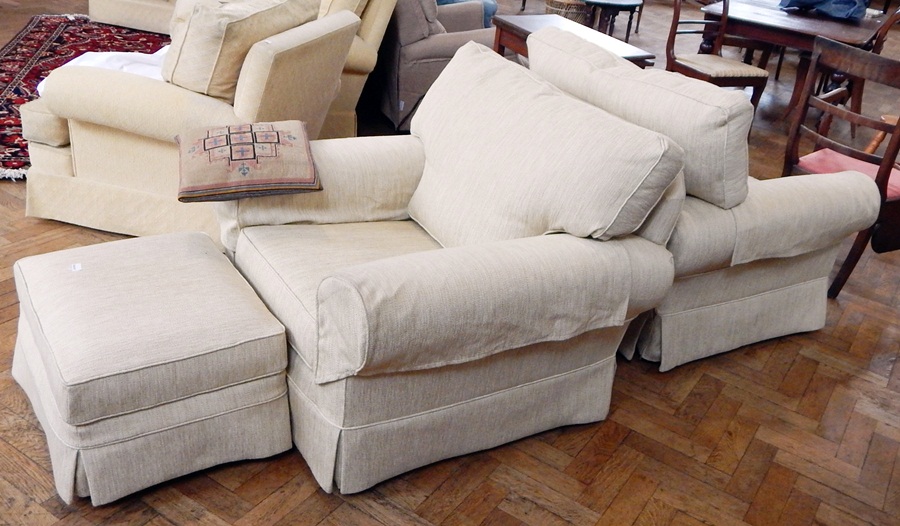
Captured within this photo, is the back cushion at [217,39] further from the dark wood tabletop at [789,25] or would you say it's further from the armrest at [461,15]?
the dark wood tabletop at [789,25]

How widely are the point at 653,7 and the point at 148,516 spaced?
7824mm

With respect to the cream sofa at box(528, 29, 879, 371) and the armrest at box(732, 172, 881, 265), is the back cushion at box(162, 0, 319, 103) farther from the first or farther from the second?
the armrest at box(732, 172, 881, 265)

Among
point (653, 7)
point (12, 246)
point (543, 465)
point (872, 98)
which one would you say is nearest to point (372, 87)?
point (12, 246)

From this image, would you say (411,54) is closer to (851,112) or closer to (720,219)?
(851,112)

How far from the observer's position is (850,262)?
10.2 ft

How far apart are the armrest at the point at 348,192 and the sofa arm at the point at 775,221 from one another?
0.81m

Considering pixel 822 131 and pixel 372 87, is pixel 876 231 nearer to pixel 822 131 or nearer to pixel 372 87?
pixel 822 131

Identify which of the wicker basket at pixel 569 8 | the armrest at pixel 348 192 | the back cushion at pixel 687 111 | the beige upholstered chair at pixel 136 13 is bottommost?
the wicker basket at pixel 569 8

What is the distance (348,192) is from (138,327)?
786 mm

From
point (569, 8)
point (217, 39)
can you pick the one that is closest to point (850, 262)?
point (217, 39)

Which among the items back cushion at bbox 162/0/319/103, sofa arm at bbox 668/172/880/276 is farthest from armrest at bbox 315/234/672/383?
back cushion at bbox 162/0/319/103

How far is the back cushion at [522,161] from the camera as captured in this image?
1.98 metres

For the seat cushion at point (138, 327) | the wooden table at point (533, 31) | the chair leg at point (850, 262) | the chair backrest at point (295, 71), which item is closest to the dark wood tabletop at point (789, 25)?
the wooden table at point (533, 31)

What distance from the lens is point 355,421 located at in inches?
74.1
